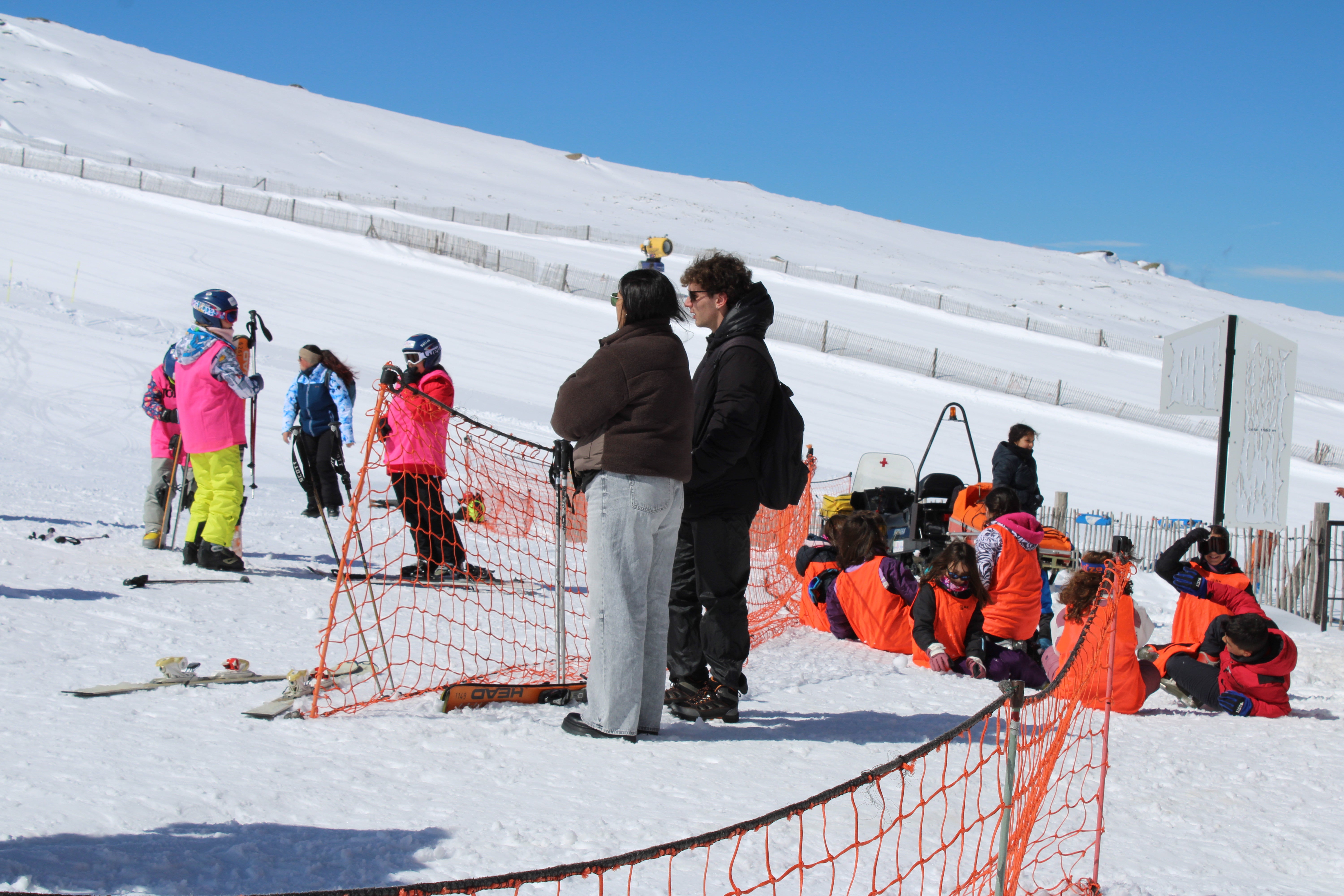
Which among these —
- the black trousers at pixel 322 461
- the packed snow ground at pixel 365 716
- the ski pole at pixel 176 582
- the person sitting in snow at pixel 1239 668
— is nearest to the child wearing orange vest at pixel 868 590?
the packed snow ground at pixel 365 716

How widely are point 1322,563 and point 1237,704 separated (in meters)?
4.91

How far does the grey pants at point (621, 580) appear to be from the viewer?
3547 mm

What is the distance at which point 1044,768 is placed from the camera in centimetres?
298

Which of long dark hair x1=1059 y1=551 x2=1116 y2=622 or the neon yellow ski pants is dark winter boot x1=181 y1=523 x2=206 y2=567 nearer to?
the neon yellow ski pants

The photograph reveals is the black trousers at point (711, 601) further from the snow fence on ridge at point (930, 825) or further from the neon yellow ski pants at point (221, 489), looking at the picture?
the neon yellow ski pants at point (221, 489)

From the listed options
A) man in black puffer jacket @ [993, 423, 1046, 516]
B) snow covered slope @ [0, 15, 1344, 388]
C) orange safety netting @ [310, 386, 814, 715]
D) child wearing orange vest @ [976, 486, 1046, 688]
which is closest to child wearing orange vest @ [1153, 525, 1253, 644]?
child wearing orange vest @ [976, 486, 1046, 688]

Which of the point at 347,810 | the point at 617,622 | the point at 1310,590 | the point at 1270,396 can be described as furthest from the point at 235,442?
the point at 1310,590

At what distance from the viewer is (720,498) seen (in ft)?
13.4

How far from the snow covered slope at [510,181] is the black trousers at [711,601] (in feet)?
113

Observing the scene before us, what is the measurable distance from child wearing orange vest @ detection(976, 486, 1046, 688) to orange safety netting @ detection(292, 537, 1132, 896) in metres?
A: 1.91

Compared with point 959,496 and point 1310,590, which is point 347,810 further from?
point 1310,590

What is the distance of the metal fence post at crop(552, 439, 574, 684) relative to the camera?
4.27 m

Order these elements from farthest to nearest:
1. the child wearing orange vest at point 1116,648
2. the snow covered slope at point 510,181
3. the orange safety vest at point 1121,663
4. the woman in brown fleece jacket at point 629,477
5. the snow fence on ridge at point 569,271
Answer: the snow covered slope at point 510,181 → the snow fence on ridge at point 569,271 → the child wearing orange vest at point 1116,648 → the orange safety vest at point 1121,663 → the woman in brown fleece jacket at point 629,477

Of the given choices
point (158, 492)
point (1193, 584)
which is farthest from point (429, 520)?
point (1193, 584)
